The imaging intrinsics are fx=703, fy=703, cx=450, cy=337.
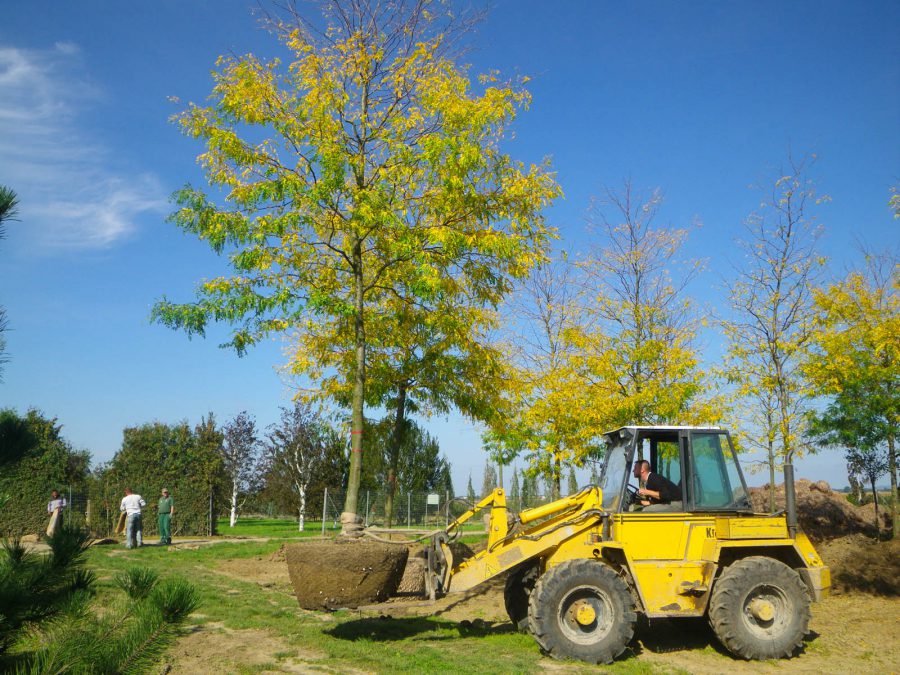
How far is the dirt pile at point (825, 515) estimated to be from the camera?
18438mm

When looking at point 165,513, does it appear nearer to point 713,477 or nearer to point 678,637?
point 678,637

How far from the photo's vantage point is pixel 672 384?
590 inches

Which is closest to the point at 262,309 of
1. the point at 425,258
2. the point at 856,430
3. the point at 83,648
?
the point at 425,258

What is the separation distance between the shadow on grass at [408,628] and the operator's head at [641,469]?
103 inches

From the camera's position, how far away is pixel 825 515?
19.2 meters

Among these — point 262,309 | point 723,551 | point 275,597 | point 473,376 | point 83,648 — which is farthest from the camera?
point 473,376

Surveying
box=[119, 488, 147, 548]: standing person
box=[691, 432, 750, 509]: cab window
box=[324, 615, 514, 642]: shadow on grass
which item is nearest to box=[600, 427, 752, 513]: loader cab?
box=[691, 432, 750, 509]: cab window

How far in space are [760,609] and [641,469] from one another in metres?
1.97

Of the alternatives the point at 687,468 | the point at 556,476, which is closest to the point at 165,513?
the point at 556,476

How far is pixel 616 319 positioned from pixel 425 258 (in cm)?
737

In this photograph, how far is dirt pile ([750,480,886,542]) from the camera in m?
18.4

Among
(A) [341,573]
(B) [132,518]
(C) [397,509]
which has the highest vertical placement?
(A) [341,573]

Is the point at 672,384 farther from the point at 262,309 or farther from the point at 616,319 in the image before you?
the point at 262,309

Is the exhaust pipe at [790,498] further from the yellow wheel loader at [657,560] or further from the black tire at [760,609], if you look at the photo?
the black tire at [760,609]
